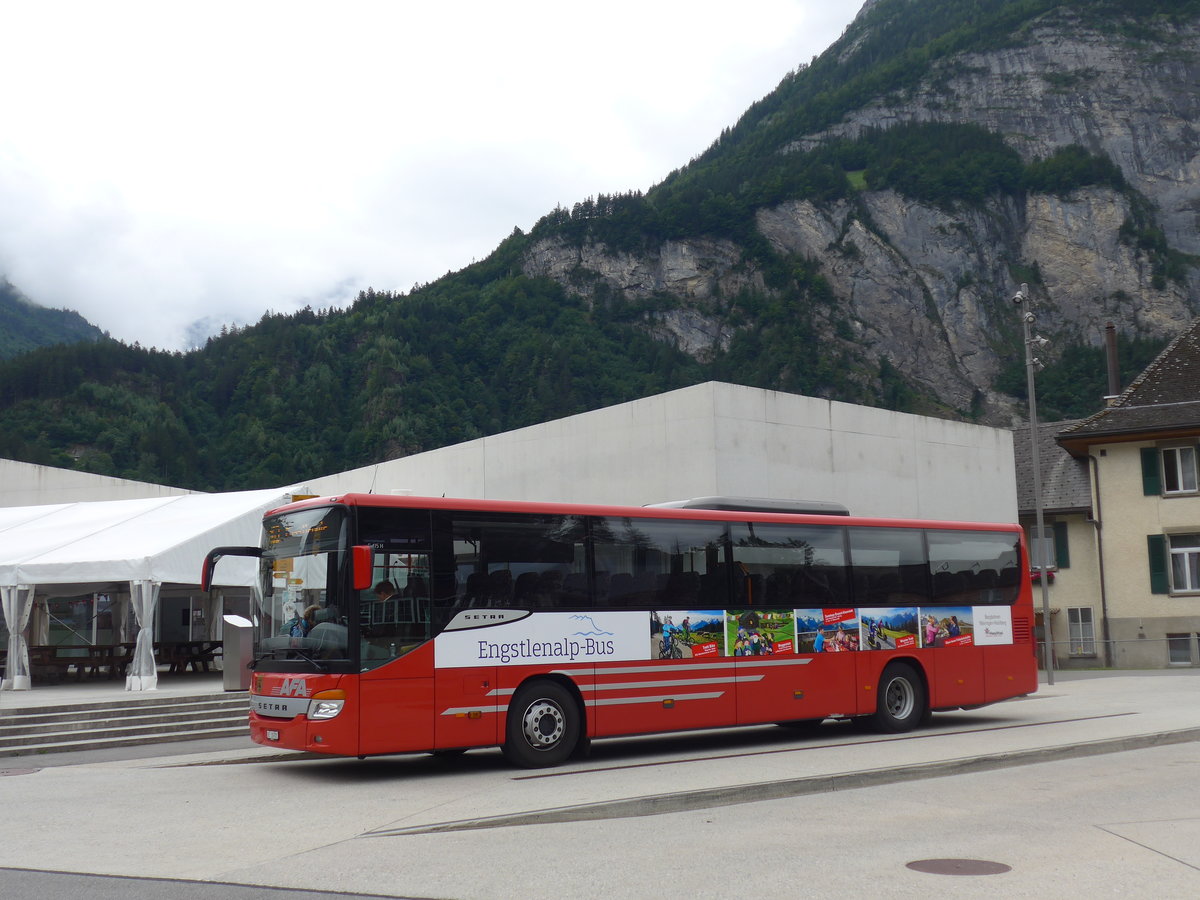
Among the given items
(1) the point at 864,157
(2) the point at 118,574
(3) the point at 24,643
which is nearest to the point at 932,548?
(2) the point at 118,574

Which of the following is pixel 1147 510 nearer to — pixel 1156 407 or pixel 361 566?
pixel 1156 407

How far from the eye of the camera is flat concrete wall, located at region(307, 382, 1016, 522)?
24.3m

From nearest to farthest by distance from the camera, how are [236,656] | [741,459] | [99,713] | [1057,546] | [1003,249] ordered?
[99,713] < [236,656] < [741,459] < [1057,546] < [1003,249]

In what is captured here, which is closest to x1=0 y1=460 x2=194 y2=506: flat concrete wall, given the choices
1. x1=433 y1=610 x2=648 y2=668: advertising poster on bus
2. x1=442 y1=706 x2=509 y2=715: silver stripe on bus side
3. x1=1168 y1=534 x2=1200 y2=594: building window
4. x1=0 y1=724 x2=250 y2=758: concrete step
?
x1=0 y1=724 x2=250 y2=758: concrete step

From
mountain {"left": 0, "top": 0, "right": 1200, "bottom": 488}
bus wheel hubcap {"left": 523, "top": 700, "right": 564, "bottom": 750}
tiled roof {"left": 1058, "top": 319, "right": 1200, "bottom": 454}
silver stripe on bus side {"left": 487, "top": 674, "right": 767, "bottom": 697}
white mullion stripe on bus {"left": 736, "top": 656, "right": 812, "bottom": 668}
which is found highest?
mountain {"left": 0, "top": 0, "right": 1200, "bottom": 488}

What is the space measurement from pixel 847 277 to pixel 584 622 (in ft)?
430

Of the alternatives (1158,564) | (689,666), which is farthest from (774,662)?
(1158,564)

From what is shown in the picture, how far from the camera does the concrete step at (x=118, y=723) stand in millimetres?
16281

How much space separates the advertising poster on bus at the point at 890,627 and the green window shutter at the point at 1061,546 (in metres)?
28.2

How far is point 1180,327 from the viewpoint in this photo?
120 m

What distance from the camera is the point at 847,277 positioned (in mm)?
138750

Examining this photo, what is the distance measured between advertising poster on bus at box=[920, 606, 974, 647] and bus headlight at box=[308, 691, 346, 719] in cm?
847

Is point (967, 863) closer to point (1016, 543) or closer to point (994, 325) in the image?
point (1016, 543)

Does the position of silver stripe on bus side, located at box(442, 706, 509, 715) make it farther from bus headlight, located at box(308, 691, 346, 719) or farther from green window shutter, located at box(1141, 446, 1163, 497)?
green window shutter, located at box(1141, 446, 1163, 497)
